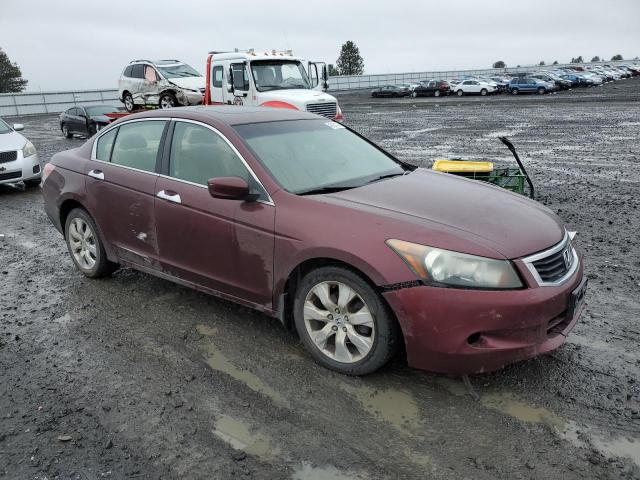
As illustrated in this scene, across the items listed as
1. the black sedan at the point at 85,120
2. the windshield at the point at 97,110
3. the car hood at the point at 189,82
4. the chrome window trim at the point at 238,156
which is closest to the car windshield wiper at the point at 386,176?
the chrome window trim at the point at 238,156

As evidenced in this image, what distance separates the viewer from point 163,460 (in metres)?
2.76

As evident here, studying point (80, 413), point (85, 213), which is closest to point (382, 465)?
point (80, 413)

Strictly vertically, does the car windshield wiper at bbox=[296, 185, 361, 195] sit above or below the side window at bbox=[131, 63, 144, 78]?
below

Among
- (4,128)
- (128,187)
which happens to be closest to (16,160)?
(4,128)

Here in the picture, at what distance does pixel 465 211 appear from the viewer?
137 inches

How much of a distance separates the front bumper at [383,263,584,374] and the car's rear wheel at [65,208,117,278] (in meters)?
3.12

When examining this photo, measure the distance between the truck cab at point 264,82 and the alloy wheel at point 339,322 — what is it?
36.4ft

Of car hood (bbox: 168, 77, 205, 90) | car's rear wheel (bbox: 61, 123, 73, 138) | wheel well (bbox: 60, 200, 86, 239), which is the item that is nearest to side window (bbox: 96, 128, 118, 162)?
wheel well (bbox: 60, 200, 86, 239)

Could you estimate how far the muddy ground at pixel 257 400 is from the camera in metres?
2.71

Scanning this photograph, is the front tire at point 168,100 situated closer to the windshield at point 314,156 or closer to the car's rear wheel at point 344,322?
the windshield at point 314,156

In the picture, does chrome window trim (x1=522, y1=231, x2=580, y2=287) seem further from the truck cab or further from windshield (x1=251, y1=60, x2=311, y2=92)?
windshield (x1=251, y1=60, x2=311, y2=92)

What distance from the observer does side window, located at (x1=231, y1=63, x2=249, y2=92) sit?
14.6 m

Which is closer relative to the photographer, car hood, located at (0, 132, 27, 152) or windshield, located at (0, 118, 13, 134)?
car hood, located at (0, 132, 27, 152)

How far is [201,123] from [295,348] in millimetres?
1889
